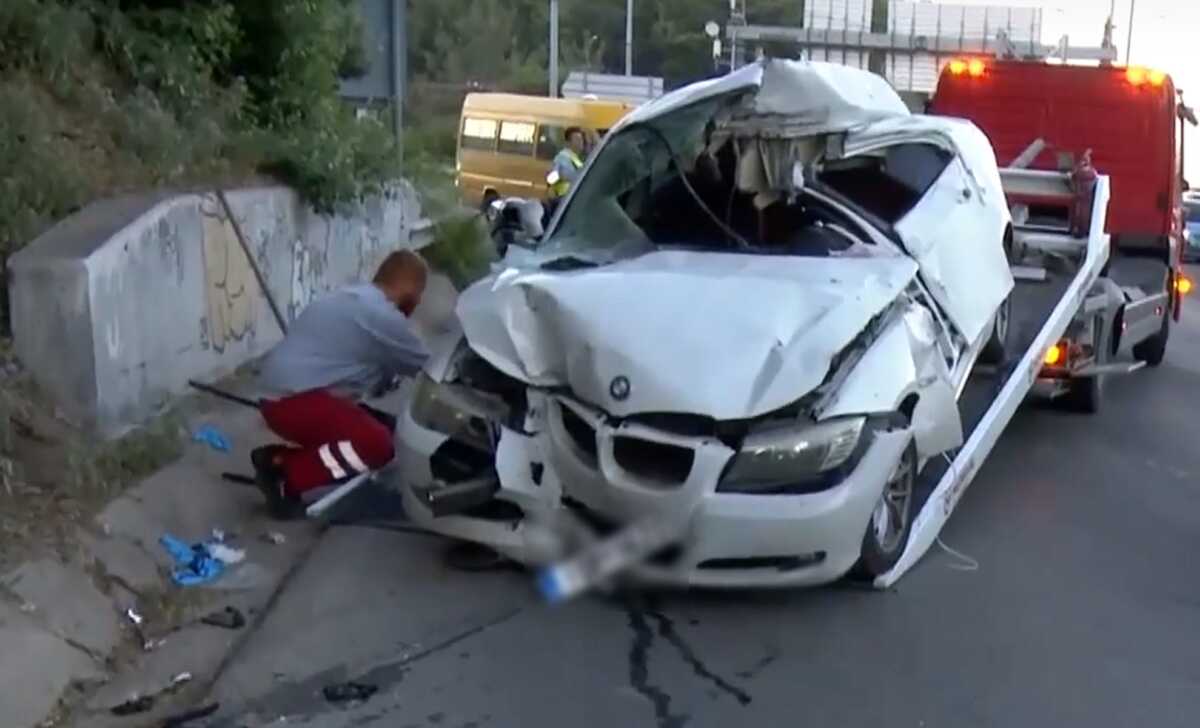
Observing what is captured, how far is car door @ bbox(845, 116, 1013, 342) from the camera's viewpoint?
8.20 metres

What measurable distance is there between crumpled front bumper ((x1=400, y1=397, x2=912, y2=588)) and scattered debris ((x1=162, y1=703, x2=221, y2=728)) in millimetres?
1477

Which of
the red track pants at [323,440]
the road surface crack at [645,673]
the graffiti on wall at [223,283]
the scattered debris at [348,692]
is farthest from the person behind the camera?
the graffiti on wall at [223,283]

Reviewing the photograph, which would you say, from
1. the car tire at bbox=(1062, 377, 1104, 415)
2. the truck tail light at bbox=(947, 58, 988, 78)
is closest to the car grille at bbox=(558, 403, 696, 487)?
the car tire at bbox=(1062, 377, 1104, 415)

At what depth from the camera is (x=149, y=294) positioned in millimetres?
9227

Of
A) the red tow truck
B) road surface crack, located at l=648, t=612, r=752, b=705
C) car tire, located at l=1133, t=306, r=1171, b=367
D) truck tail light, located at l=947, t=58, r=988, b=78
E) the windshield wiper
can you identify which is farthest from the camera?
car tire, located at l=1133, t=306, r=1171, b=367

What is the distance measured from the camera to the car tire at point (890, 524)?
6914 millimetres

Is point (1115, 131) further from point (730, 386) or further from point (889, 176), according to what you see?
point (730, 386)

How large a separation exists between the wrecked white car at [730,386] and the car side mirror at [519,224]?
21.8 inches

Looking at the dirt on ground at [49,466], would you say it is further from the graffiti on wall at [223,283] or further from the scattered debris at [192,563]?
the graffiti on wall at [223,283]

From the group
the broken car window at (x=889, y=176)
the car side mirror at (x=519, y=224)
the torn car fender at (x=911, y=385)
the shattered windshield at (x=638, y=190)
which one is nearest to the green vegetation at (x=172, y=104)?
the car side mirror at (x=519, y=224)

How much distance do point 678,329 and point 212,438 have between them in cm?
348

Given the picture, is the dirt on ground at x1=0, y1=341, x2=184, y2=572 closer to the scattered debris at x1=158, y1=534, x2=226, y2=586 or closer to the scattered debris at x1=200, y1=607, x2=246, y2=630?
the scattered debris at x1=158, y1=534, x2=226, y2=586

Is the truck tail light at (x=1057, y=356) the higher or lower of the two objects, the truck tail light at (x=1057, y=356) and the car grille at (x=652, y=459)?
the lower

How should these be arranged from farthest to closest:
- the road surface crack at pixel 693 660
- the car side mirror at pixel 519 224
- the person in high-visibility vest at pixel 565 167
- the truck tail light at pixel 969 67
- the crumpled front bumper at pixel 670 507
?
the person in high-visibility vest at pixel 565 167, the truck tail light at pixel 969 67, the car side mirror at pixel 519 224, the crumpled front bumper at pixel 670 507, the road surface crack at pixel 693 660
